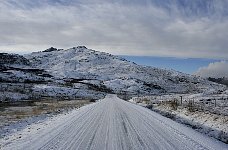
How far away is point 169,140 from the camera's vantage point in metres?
13.9

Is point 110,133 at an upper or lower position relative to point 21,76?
lower

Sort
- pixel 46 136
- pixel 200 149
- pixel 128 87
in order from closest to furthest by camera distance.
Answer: pixel 200 149
pixel 46 136
pixel 128 87

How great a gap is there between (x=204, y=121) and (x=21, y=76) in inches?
5377

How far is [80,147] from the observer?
39.4 feet

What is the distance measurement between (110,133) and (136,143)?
2.85m

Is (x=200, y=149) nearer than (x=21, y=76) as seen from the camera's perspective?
Yes

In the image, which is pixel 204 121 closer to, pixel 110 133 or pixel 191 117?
pixel 191 117

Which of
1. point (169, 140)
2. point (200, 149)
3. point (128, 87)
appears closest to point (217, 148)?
point (200, 149)

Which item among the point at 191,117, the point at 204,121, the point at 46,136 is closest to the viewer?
the point at 46,136

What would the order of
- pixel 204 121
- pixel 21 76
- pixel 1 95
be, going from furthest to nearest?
pixel 21 76 < pixel 1 95 < pixel 204 121

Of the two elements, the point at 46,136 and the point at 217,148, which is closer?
the point at 217,148

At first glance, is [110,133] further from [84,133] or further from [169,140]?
[169,140]

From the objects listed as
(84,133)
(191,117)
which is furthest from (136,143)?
(191,117)

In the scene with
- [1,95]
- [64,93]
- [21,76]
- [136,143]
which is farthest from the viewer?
[21,76]
